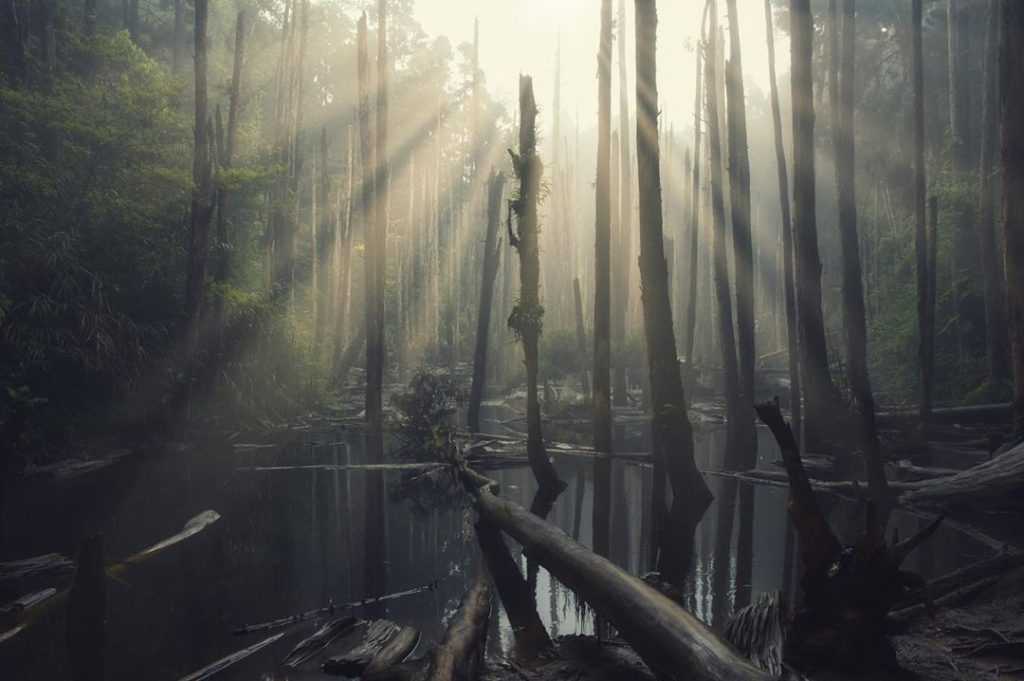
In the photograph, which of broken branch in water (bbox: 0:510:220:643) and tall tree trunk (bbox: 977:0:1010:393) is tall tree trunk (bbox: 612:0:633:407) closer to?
tall tree trunk (bbox: 977:0:1010:393)

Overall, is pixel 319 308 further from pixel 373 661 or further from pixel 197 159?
pixel 373 661

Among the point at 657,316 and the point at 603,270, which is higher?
the point at 603,270

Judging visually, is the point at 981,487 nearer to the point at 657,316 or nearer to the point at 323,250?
the point at 657,316

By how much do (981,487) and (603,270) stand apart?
22.3 feet

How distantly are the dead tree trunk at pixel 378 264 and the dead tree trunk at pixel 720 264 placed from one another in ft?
29.4

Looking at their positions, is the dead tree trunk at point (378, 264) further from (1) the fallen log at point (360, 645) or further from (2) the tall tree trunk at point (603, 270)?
(1) the fallen log at point (360, 645)

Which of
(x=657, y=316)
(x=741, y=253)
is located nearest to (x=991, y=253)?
(x=741, y=253)

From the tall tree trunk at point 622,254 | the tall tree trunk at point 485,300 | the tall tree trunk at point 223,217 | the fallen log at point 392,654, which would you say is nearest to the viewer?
the fallen log at point 392,654

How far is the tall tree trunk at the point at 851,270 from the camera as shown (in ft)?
32.6

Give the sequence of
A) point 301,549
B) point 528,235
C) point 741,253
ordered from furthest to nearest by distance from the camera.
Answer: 1. point 741,253
2. point 528,235
3. point 301,549

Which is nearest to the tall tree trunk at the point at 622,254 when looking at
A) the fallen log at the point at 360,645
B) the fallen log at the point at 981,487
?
the fallen log at the point at 981,487

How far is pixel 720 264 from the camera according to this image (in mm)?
16781

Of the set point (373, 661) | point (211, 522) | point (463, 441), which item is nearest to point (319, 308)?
point (463, 441)

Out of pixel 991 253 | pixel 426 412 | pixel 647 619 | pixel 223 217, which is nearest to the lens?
pixel 647 619
